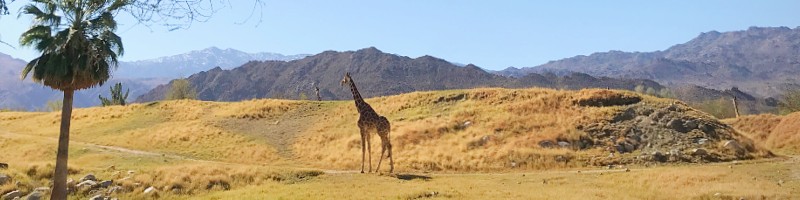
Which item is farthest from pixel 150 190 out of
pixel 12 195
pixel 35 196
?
pixel 12 195

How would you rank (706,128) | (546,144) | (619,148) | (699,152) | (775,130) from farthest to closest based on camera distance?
(775,130)
(706,128)
(546,144)
(619,148)
(699,152)

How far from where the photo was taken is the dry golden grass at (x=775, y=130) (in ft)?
128

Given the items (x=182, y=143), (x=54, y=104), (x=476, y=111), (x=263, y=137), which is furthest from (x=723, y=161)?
(x=54, y=104)

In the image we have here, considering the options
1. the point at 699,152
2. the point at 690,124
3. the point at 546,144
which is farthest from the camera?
the point at 690,124

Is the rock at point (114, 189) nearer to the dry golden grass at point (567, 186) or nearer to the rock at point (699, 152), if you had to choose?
the dry golden grass at point (567, 186)

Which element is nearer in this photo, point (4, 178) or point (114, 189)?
point (114, 189)

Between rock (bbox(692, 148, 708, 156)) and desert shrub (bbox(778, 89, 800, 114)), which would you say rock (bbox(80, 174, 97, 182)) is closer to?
rock (bbox(692, 148, 708, 156))

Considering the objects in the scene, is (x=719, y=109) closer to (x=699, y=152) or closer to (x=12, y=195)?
(x=699, y=152)

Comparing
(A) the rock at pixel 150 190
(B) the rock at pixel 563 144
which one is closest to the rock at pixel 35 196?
(A) the rock at pixel 150 190

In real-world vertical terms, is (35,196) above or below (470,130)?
below

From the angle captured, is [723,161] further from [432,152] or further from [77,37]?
[77,37]

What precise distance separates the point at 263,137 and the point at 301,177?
21.5 m

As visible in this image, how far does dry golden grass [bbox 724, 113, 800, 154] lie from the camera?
128ft

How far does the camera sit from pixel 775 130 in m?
43.8
